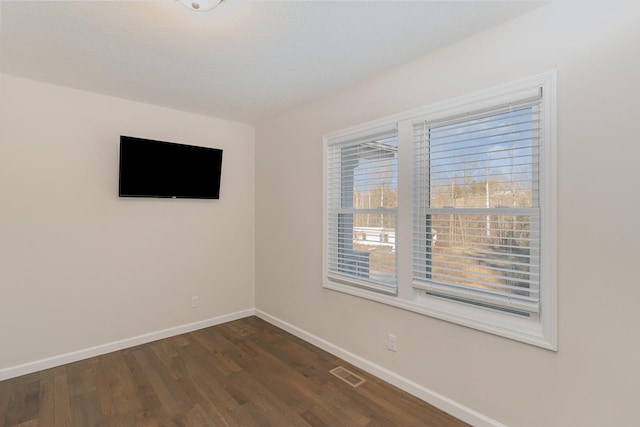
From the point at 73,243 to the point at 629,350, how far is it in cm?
400

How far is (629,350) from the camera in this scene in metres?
1.43

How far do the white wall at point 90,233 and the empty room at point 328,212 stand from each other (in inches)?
0.7

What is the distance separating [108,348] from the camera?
9.80ft

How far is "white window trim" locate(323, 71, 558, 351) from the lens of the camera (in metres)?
1.64

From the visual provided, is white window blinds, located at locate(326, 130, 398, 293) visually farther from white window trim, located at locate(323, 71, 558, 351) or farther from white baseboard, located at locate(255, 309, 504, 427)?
white baseboard, located at locate(255, 309, 504, 427)

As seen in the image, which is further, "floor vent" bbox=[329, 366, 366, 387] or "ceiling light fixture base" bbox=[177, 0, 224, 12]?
"floor vent" bbox=[329, 366, 366, 387]

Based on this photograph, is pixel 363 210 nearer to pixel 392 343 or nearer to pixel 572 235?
pixel 392 343

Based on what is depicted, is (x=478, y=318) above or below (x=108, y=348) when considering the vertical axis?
above

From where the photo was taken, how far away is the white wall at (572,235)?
145 centimetres

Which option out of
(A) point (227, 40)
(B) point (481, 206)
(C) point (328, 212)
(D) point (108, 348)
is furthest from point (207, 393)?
(A) point (227, 40)

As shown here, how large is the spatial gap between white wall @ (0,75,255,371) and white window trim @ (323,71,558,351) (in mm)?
1899

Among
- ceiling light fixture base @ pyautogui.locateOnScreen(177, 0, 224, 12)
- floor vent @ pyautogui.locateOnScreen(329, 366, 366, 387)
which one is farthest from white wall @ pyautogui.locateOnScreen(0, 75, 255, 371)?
ceiling light fixture base @ pyautogui.locateOnScreen(177, 0, 224, 12)

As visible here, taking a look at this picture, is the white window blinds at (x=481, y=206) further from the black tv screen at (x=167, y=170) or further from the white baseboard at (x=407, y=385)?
the black tv screen at (x=167, y=170)

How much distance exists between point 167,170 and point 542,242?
3294 millimetres
